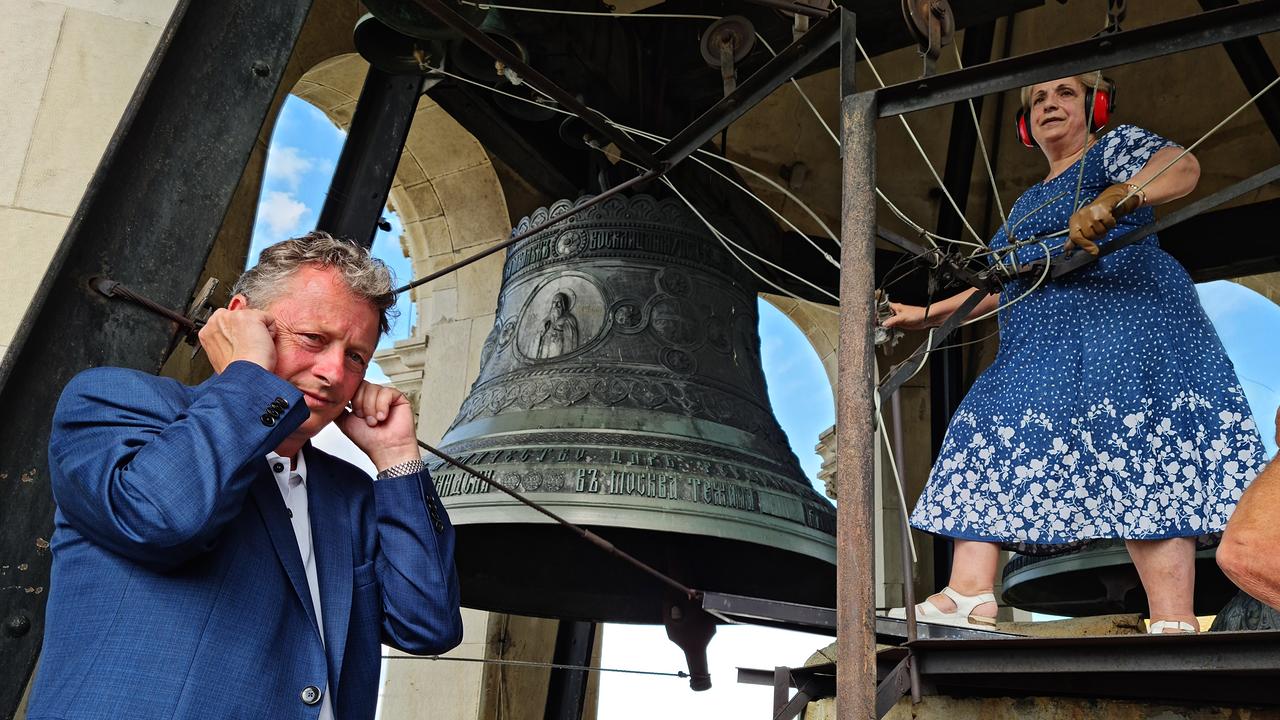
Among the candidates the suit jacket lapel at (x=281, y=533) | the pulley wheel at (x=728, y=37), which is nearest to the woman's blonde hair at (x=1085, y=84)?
the pulley wheel at (x=728, y=37)

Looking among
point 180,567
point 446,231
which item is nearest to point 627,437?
point 180,567

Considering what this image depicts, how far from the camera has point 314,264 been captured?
1.52 m

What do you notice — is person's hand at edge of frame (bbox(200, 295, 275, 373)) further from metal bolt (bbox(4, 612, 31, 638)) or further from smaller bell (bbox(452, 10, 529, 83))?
smaller bell (bbox(452, 10, 529, 83))

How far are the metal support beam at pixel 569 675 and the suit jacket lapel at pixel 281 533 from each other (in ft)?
8.97

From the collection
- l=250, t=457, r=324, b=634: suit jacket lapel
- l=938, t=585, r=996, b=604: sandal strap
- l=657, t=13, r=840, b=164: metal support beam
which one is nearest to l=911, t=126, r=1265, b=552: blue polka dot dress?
l=938, t=585, r=996, b=604: sandal strap

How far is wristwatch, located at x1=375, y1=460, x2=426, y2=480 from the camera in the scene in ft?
5.14

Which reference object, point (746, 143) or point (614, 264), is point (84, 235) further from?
point (746, 143)

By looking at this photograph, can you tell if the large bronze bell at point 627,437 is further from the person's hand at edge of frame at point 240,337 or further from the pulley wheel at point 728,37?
the person's hand at edge of frame at point 240,337

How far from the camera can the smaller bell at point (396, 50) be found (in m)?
2.55

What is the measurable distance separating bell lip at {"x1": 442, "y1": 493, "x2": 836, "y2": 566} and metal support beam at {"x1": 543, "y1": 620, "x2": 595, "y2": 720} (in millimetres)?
1538

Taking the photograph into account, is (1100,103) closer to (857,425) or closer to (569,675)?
(857,425)

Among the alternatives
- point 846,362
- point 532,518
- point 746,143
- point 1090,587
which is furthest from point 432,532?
point 746,143

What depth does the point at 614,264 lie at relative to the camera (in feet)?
9.82

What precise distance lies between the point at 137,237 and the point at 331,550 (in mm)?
590
